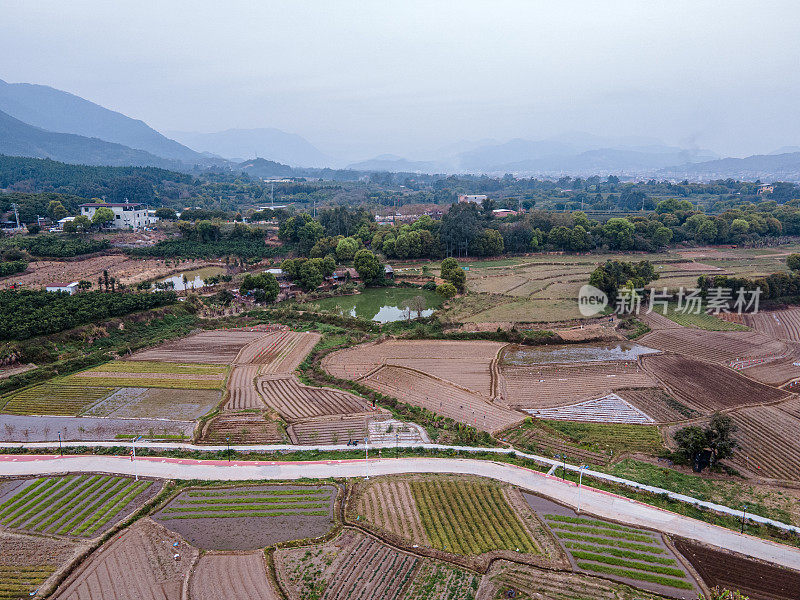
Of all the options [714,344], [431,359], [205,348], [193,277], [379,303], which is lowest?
[431,359]

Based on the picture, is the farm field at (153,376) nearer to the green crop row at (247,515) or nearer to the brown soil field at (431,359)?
the brown soil field at (431,359)

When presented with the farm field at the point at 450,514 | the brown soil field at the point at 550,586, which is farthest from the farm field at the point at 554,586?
the farm field at the point at 450,514

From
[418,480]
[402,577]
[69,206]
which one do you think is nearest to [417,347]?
[418,480]

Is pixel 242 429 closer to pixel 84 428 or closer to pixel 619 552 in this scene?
pixel 84 428

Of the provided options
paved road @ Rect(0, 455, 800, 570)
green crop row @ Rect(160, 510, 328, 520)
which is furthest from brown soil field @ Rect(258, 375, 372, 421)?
green crop row @ Rect(160, 510, 328, 520)

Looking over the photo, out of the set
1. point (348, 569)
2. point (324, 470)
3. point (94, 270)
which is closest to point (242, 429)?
point (324, 470)

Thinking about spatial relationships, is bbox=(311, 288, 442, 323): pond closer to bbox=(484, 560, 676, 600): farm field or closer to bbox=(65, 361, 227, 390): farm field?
bbox=(65, 361, 227, 390): farm field

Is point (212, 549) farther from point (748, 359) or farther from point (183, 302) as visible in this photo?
point (748, 359)
